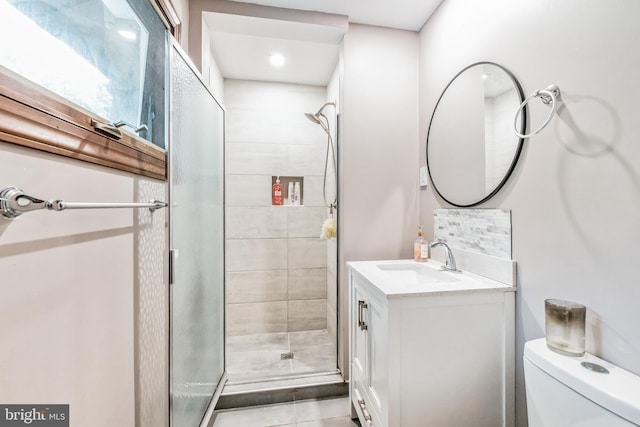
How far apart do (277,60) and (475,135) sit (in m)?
1.71

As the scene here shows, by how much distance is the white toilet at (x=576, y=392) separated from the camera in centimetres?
62

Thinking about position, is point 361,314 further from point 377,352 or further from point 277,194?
point 277,194

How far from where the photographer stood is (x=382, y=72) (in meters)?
1.85

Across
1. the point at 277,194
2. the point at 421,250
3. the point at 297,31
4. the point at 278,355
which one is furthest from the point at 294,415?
the point at 297,31

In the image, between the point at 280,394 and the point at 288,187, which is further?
the point at 288,187

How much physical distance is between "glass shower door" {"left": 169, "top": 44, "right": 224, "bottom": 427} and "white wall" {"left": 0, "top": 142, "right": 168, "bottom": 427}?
0.31 ft

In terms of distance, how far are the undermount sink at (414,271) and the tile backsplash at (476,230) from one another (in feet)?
0.64

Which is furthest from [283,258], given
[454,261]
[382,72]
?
[382,72]

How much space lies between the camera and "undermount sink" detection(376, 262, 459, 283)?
4.80ft

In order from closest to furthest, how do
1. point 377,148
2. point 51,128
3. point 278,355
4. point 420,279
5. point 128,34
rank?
1. point 51,128
2. point 128,34
3. point 420,279
4. point 377,148
5. point 278,355

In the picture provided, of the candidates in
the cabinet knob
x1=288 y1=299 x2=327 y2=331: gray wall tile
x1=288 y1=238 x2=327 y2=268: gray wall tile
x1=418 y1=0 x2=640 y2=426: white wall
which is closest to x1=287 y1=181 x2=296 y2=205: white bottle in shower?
x1=288 y1=238 x2=327 y2=268: gray wall tile

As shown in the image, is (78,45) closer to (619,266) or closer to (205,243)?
(205,243)

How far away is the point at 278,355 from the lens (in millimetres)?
2199

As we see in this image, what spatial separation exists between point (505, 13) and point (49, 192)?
179 cm
